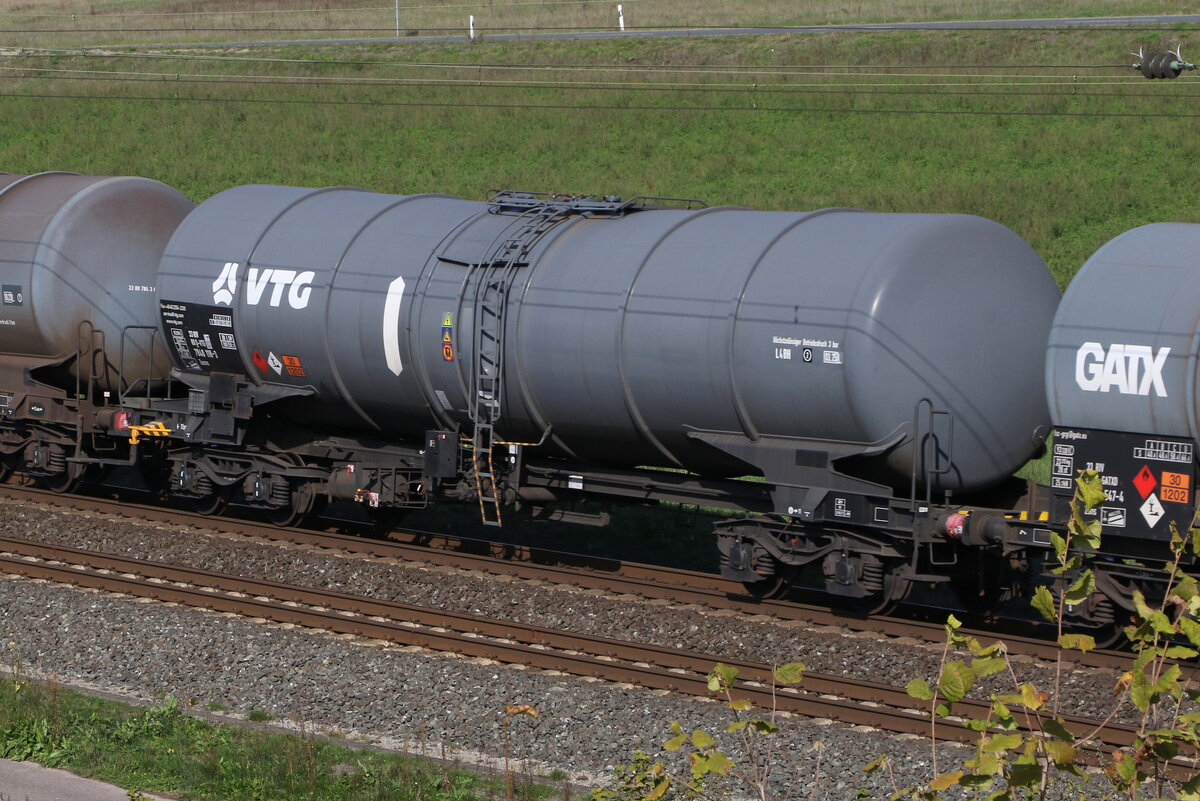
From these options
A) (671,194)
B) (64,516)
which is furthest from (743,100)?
(64,516)

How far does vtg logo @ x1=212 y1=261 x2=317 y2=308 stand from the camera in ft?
55.4

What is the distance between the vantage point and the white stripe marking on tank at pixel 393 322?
52.7 feet

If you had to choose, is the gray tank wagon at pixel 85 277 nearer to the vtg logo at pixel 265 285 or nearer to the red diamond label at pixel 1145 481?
the vtg logo at pixel 265 285

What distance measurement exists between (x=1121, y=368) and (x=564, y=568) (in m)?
7.02

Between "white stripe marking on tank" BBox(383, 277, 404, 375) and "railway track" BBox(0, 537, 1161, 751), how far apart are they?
2.78 meters

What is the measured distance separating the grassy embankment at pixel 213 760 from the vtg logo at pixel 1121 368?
245 inches

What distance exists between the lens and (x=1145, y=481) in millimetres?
12445

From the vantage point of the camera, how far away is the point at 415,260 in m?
16.2

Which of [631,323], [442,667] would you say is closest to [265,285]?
[631,323]

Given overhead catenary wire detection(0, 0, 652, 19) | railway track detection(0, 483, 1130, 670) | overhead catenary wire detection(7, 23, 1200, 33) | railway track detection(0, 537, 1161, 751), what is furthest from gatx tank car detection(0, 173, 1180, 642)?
overhead catenary wire detection(0, 0, 652, 19)

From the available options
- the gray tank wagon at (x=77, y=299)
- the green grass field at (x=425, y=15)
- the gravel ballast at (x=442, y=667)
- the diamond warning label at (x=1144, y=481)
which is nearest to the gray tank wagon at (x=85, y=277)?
the gray tank wagon at (x=77, y=299)

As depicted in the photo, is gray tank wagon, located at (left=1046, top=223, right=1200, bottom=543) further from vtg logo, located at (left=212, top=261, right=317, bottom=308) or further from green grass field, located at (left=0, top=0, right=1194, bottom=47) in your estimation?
green grass field, located at (left=0, top=0, right=1194, bottom=47)

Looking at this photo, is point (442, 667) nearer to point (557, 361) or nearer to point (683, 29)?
point (557, 361)

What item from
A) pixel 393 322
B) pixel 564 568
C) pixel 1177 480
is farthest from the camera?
pixel 564 568
